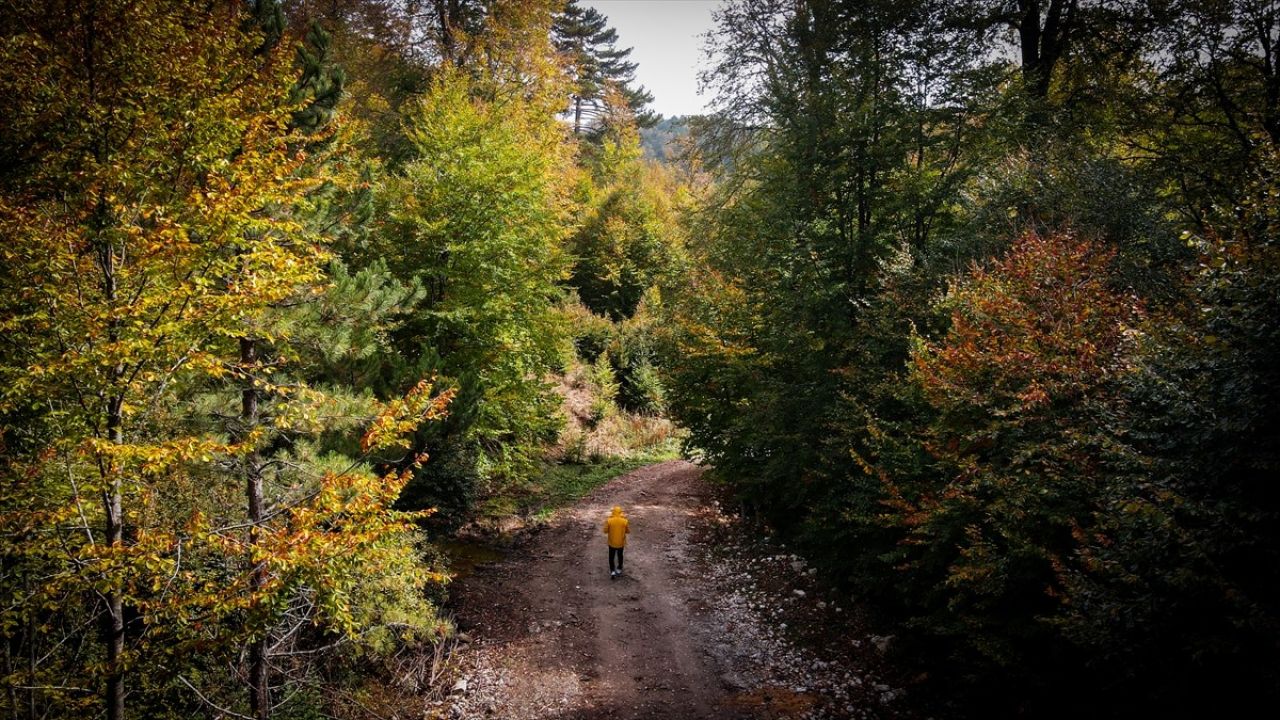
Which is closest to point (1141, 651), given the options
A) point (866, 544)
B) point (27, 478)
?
point (866, 544)

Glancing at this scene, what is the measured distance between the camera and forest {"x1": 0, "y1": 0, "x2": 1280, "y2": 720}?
4828 mm

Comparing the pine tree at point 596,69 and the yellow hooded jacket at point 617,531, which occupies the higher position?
the pine tree at point 596,69

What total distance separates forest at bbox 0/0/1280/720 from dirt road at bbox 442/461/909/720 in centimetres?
88

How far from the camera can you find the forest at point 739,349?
483cm

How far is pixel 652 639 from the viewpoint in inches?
379

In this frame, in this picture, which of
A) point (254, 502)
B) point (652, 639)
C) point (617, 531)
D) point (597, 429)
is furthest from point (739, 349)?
point (597, 429)

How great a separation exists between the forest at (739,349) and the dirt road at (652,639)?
0.88 metres

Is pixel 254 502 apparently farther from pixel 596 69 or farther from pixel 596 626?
pixel 596 69

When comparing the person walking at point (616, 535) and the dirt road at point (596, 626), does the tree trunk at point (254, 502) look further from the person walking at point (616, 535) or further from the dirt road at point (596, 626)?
the person walking at point (616, 535)

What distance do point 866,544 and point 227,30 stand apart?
37.6 feet

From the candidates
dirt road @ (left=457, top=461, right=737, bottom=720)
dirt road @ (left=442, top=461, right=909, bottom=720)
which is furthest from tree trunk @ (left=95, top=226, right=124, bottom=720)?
dirt road @ (left=457, top=461, right=737, bottom=720)

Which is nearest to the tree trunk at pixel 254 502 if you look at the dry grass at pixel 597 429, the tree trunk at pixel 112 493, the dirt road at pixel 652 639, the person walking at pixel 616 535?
the tree trunk at pixel 112 493

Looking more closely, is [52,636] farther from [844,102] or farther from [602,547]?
[844,102]

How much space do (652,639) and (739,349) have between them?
686cm
